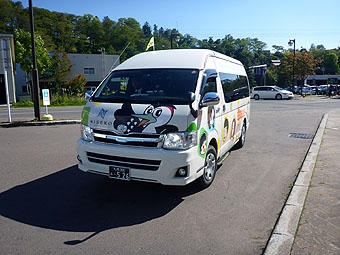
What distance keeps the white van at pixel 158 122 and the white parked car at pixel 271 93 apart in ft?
98.2

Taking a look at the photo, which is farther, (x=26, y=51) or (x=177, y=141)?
(x=26, y=51)

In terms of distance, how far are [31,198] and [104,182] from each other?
4.06 ft

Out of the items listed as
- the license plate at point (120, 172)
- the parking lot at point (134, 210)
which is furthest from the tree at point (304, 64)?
the license plate at point (120, 172)

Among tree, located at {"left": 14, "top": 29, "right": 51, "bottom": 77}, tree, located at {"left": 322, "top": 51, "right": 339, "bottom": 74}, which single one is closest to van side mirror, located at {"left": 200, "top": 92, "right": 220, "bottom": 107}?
tree, located at {"left": 14, "top": 29, "right": 51, "bottom": 77}

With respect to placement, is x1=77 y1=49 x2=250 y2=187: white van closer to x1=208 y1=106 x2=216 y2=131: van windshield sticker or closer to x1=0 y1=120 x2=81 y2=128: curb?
x1=208 y1=106 x2=216 y2=131: van windshield sticker

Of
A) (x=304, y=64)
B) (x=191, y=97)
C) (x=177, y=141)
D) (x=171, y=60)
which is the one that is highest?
(x=304, y=64)

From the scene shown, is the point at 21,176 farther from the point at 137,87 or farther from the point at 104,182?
the point at 137,87

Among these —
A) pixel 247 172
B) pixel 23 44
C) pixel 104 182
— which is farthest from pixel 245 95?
pixel 23 44

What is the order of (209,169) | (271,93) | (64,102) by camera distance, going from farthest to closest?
(271,93)
(64,102)
(209,169)

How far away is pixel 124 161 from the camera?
418 cm

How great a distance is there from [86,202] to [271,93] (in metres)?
32.2

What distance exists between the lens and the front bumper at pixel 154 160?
13.1 feet

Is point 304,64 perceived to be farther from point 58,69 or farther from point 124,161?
point 124,161

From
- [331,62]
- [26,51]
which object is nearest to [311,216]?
[26,51]
